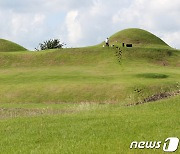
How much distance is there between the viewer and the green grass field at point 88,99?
19344 millimetres

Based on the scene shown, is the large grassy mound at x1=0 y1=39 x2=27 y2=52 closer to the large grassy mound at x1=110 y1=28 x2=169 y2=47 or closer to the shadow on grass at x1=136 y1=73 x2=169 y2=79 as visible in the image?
the large grassy mound at x1=110 y1=28 x2=169 y2=47

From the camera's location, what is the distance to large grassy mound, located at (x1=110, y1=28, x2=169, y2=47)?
110562 mm

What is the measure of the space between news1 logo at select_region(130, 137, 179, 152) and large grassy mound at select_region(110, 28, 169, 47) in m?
91.3

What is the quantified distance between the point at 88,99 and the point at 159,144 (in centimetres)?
3447

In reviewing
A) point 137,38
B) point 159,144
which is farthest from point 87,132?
point 137,38

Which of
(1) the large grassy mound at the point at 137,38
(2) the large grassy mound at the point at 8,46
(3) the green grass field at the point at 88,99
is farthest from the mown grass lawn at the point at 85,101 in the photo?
(2) the large grassy mound at the point at 8,46

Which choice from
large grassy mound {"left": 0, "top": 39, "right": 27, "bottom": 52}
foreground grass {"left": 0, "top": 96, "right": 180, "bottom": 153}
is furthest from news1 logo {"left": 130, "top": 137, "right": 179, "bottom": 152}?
large grassy mound {"left": 0, "top": 39, "right": 27, "bottom": 52}

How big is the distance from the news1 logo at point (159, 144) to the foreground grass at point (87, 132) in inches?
13.5

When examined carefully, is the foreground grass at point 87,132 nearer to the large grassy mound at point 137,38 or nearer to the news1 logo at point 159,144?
the news1 logo at point 159,144

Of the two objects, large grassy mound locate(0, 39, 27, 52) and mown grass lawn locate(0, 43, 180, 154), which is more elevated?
large grassy mound locate(0, 39, 27, 52)

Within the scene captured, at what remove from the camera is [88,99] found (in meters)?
51.3

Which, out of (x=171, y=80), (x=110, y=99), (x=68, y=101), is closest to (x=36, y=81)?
(x=68, y=101)

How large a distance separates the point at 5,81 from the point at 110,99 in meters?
20.9

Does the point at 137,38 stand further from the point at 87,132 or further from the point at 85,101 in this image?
the point at 87,132
